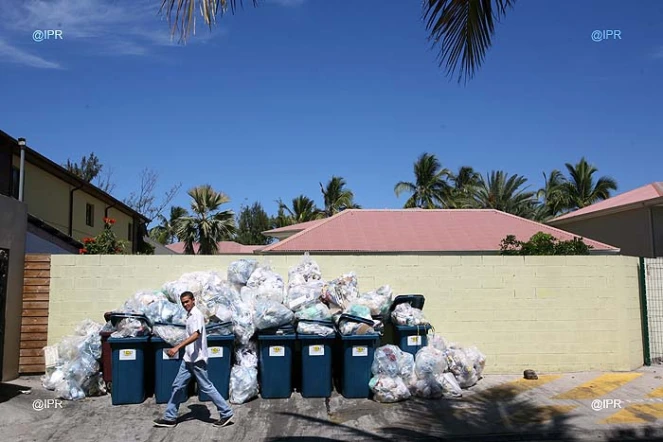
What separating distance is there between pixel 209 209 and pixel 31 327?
22561mm

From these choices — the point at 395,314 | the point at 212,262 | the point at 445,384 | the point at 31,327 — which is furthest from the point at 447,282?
the point at 31,327

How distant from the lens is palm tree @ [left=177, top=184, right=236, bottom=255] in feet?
101

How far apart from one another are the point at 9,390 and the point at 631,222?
21626 millimetres

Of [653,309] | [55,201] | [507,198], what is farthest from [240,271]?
[507,198]

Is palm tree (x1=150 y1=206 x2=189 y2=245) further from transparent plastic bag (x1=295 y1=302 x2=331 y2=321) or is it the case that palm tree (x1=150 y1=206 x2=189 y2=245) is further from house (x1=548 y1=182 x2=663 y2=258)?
transparent plastic bag (x1=295 y1=302 x2=331 y2=321)

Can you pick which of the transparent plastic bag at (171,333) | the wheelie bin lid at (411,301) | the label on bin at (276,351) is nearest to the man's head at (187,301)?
the transparent plastic bag at (171,333)

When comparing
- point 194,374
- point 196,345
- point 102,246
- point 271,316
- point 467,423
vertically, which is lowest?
point 467,423

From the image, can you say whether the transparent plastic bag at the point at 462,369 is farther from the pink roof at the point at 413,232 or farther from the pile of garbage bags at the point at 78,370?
the pink roof at the point at 413,232

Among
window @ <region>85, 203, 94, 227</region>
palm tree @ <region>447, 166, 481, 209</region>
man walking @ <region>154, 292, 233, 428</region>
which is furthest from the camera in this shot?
palm tree @ <region>447, 166, 481, 209</region>

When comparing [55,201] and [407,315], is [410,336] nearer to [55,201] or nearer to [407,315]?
[407,315]

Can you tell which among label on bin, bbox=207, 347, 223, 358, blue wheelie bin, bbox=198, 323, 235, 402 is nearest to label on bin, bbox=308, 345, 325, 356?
blue wheelie bin, bbox=198, 323, 235, 402

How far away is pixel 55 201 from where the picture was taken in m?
19.6

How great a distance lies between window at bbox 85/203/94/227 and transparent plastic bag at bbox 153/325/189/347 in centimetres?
1676

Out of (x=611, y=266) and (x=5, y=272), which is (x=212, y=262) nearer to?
(x=5, y=272)
